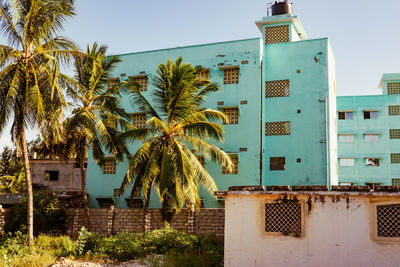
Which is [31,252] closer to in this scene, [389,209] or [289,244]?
[289,244]

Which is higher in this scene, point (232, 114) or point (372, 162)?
point (232, 114)

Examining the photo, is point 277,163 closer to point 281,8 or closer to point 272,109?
point 272,109

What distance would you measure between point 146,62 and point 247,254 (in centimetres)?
1837

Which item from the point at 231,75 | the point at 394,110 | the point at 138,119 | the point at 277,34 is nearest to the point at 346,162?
Answer: the point at 394,110

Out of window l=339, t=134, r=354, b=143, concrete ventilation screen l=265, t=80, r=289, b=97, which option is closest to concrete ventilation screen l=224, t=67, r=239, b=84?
concrete ventilation screen l=265, t=80, r=289, b=97

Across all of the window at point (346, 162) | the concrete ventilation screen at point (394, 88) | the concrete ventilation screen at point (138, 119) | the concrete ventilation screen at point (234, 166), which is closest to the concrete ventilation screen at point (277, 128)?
the concrete ventilation screen at point (234, 166)

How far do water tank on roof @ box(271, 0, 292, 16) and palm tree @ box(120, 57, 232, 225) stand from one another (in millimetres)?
10666

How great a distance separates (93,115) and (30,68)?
17.6 feet

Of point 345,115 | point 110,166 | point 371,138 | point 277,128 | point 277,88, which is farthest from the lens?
point 345,115

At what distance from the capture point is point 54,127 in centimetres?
1888

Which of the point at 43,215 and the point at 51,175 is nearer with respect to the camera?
the point at 43,215

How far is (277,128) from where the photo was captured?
2645 centimetres

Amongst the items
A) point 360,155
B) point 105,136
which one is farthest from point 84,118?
point 360,155

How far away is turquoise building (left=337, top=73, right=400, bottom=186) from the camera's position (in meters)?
41.7
